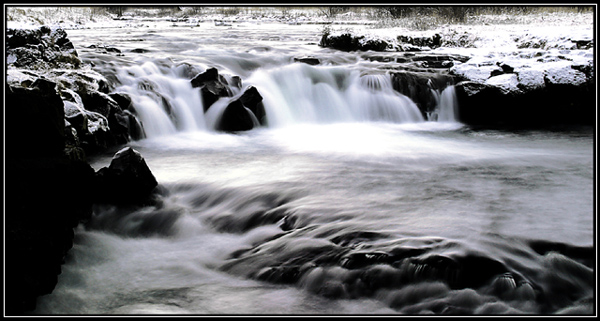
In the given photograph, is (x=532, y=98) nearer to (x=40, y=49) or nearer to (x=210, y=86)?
(x=210, y=86)

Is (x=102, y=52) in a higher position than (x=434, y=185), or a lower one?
higher

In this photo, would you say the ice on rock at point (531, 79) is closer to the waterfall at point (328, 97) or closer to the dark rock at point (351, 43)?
the waterfall at point (328, 97)

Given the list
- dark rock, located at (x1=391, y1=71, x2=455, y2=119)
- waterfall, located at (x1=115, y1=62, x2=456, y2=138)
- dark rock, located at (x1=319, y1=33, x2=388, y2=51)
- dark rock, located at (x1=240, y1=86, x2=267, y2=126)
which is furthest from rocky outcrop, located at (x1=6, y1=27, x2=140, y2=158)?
dark rock, located at (x1=319, y1=33, x2=388, y2=51)

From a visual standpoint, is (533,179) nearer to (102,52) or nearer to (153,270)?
(153,270)

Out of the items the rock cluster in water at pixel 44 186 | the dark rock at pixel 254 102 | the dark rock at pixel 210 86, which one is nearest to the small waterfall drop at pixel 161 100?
the dark rock at pixel 210 86

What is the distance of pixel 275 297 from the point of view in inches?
133

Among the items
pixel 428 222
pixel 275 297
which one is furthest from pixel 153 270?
pixel 428 222

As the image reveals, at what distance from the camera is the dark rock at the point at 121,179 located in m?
5.02

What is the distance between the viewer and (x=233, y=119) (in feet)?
31.1

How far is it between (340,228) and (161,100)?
6317 millimetres

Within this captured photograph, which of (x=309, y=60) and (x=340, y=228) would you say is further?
(x=309, y=60)

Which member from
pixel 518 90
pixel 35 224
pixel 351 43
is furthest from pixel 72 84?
pixel 351 43

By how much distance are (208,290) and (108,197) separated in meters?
2.06

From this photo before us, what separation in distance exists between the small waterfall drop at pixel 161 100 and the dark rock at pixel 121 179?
3746 millimetres
